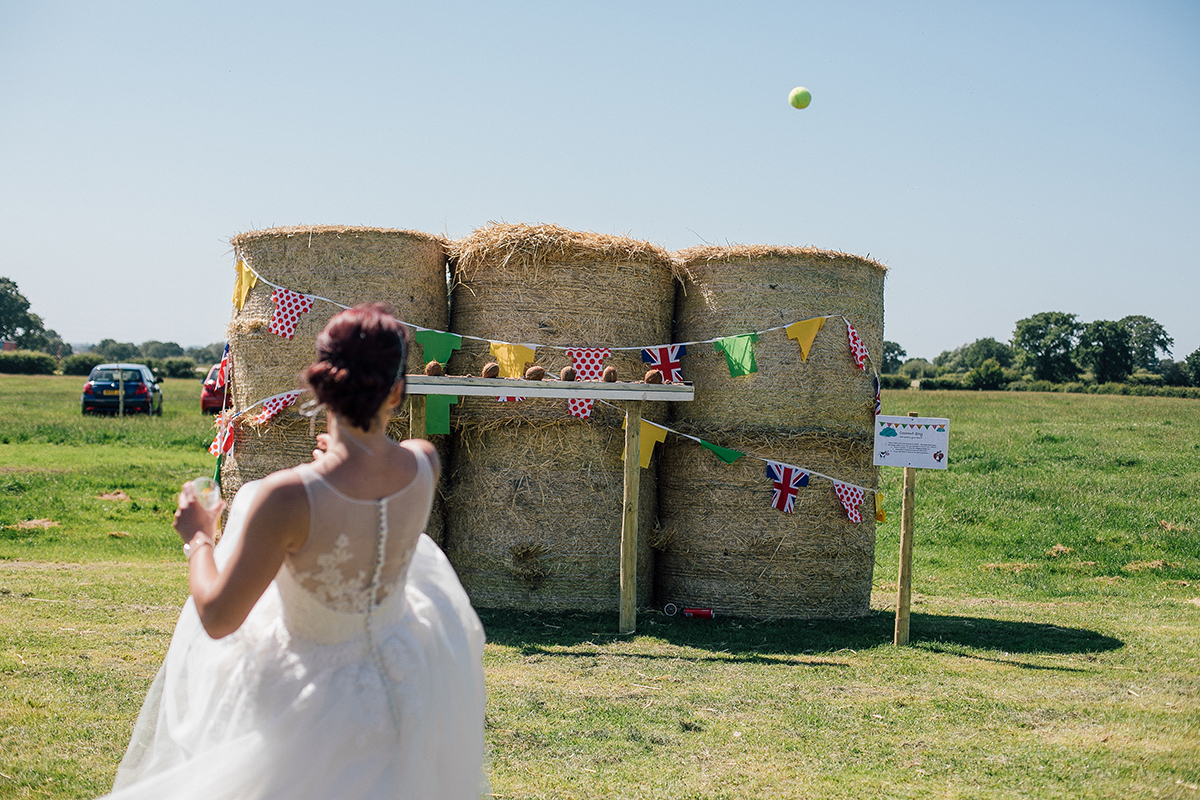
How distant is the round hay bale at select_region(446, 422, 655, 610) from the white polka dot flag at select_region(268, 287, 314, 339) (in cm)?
156

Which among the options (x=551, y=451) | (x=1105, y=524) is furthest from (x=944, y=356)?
(x=551, y=451)

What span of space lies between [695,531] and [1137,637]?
340cm

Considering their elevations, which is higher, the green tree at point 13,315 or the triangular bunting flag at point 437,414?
the green tree at point 13,315

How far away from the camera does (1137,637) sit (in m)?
6.99

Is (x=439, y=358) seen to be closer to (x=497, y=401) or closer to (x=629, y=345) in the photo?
(x=497, y=401)

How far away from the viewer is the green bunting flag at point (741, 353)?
767 cm

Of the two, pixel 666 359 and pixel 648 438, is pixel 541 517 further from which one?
pixel 666 359

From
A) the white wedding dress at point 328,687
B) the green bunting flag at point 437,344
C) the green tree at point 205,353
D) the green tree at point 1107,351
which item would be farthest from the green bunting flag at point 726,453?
the green tree at point 205,353

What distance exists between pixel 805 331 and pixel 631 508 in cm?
208

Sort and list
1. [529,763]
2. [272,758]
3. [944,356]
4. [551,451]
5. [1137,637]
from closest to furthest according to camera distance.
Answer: [272,758], [529,763], [1137,637], [551,451], [944,356]

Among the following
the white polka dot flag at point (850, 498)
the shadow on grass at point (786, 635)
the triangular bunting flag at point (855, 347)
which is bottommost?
the shadow on grass at point (786, 635)

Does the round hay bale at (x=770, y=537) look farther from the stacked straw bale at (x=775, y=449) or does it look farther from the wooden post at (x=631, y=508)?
the wooden post at (x=631, y=508)

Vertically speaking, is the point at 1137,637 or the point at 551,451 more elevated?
the point at 551,451

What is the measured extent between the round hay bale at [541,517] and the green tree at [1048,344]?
155 ft
